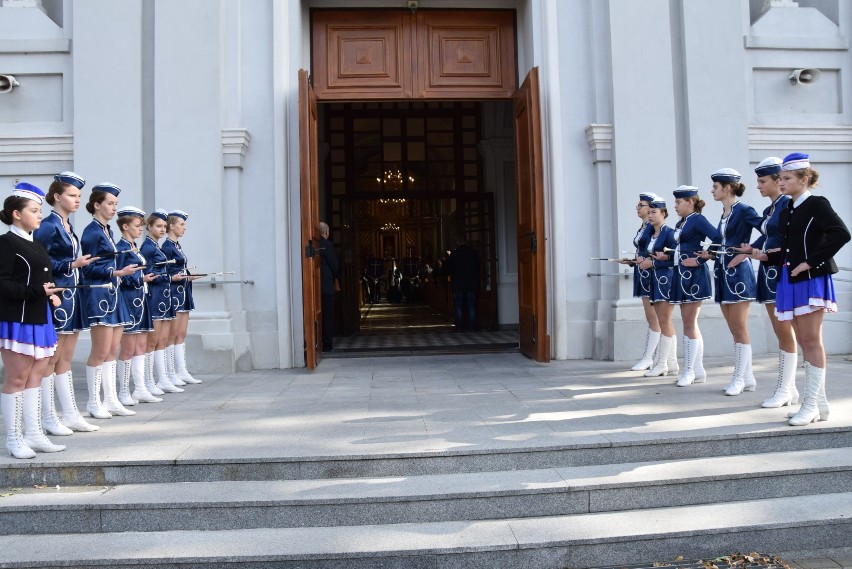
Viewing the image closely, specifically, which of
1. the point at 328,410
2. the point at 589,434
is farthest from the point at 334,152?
the point at 589,434

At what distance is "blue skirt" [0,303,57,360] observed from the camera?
440 centimetres

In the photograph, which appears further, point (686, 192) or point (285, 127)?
point (285, 127)

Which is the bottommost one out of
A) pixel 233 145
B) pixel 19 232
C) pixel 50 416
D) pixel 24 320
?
pixel 50 416

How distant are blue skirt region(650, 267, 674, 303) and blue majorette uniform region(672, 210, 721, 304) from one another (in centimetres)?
23

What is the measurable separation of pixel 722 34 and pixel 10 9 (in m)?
8.55

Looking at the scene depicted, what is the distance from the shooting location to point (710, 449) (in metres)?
4.55

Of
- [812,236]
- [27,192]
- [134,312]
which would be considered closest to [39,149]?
[134,312]

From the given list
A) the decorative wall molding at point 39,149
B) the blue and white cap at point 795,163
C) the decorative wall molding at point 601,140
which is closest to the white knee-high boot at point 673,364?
the decorative wall molding at point 601,140

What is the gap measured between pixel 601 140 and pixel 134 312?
558 cm

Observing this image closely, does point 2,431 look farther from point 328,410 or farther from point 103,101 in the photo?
point 103,101

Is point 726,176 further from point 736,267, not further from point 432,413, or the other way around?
point 432,413

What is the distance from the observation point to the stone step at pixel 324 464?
4230mm

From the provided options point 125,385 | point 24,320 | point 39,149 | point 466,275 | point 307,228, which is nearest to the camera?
point 24,320

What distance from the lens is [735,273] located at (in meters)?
6.10
